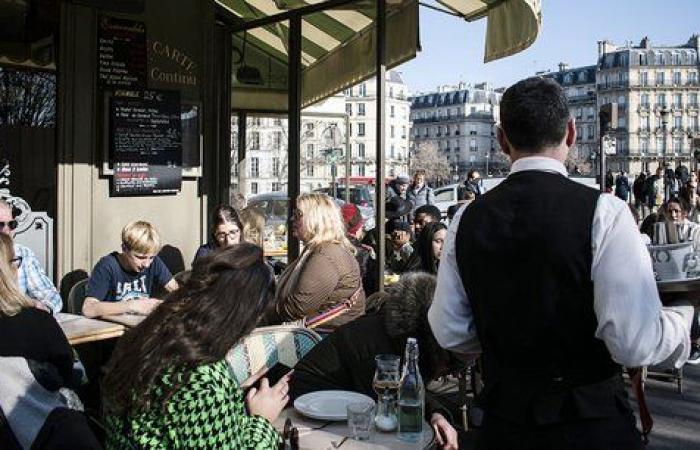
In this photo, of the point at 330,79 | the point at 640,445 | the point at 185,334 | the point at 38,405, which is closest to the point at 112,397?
the point at 185,334

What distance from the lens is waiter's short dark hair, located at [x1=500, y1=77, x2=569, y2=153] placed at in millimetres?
1932

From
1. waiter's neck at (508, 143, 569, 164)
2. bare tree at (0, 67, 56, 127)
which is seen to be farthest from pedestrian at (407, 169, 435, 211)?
waiter's neck at (508, 143, 569, 164)

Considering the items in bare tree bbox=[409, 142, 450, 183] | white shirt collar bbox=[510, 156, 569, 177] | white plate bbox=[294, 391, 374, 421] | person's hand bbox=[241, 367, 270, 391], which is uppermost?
bare tree bbox=[409, 142, 450, 183]

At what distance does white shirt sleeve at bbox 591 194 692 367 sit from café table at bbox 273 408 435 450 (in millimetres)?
908

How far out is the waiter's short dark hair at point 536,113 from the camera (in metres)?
1.93

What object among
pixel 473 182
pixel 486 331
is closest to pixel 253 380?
pixel 486 331

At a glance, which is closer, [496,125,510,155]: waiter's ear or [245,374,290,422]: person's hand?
[496,125,510,155]: waiter's ear

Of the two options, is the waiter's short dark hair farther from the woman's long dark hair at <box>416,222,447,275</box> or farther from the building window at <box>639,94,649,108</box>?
the building window at <box>639,94,649,108</box>

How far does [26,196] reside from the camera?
229 inches

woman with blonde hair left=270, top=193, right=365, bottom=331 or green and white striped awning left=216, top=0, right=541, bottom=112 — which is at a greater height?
green and white striped awning left=216, top=0, right=541, bottom=112

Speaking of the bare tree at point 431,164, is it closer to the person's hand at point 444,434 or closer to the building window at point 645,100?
the building window at point 645,100

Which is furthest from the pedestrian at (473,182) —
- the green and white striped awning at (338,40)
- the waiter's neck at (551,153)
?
the waiter's neck at (551,153)

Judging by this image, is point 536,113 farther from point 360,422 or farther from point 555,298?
point 360,422

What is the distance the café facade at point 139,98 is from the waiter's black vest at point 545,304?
3705 mm
